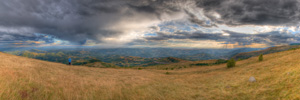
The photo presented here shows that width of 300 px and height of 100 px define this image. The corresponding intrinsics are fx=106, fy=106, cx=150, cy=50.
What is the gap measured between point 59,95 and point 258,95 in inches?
527

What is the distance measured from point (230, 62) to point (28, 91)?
47279 millimetres

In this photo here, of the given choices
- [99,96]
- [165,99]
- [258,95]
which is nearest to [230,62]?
[258,95]

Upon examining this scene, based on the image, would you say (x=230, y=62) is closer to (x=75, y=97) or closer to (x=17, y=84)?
(x=75, y=97)

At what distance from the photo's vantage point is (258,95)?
771 centimetres

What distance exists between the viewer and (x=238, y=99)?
25.0ft

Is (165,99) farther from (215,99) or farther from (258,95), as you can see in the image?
(258,95)

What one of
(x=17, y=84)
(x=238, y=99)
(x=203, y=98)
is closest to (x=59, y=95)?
(x=17, y=84)

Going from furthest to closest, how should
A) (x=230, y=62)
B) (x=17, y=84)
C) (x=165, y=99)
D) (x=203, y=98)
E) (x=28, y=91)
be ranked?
(x=230, y=62) → (x=203, y=98) → (x=165, y=99) → (x=17, y=84) → (x=28, y=91)

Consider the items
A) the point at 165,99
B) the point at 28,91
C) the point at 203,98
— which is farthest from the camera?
the point at 203,98

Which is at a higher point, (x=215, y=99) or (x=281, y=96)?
(x=281, y=96)

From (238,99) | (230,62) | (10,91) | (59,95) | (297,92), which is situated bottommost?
(230,62)

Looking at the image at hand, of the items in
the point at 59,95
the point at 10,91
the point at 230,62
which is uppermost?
the point at 10,91

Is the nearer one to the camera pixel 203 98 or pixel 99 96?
pixel 99 96

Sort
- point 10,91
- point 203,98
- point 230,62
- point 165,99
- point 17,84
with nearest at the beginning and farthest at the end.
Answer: point 10,91 < point 17,84 < point 165,99 < point 203,98 < point 230,62
